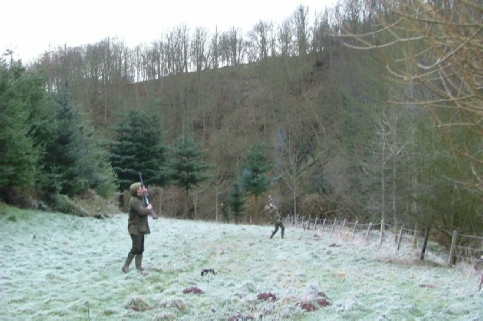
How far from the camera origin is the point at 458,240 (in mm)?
15602

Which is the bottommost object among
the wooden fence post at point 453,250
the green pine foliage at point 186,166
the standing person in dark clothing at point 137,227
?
the wooden fence post at point 453,250

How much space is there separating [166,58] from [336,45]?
842 inches

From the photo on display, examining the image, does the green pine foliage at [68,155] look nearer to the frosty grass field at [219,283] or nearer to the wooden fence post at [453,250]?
the frosty grass field at [219,283]

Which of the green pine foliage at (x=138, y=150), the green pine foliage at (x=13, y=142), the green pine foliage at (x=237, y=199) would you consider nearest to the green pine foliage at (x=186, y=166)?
the green pine foliage at (x=138, y=150)

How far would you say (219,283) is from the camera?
9.63m

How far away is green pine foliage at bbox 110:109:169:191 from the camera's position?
39.7 m

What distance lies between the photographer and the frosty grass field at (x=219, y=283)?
757 cm

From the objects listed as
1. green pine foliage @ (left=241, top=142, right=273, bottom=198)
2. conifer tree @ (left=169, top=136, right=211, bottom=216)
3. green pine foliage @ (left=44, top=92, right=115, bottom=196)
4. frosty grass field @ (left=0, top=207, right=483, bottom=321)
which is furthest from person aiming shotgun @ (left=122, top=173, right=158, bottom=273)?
green pine foliage @ (left=241, top=142, right=273, bottom=198)

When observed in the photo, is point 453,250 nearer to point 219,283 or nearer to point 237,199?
point 219,283

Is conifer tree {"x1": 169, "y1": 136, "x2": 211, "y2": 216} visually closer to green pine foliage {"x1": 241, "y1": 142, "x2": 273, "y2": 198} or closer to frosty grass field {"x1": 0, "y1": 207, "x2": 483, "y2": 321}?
green pine foliage {"x1": 241, "y1": 142, "x2": 273, "y2": 198}

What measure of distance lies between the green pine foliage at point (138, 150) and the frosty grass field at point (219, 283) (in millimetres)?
22642

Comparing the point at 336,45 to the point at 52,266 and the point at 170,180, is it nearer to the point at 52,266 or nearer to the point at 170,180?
the point at 170,180

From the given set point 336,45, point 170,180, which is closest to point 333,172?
point 170,180

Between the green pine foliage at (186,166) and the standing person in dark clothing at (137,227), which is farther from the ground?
the green pine foliage at (186,166)
